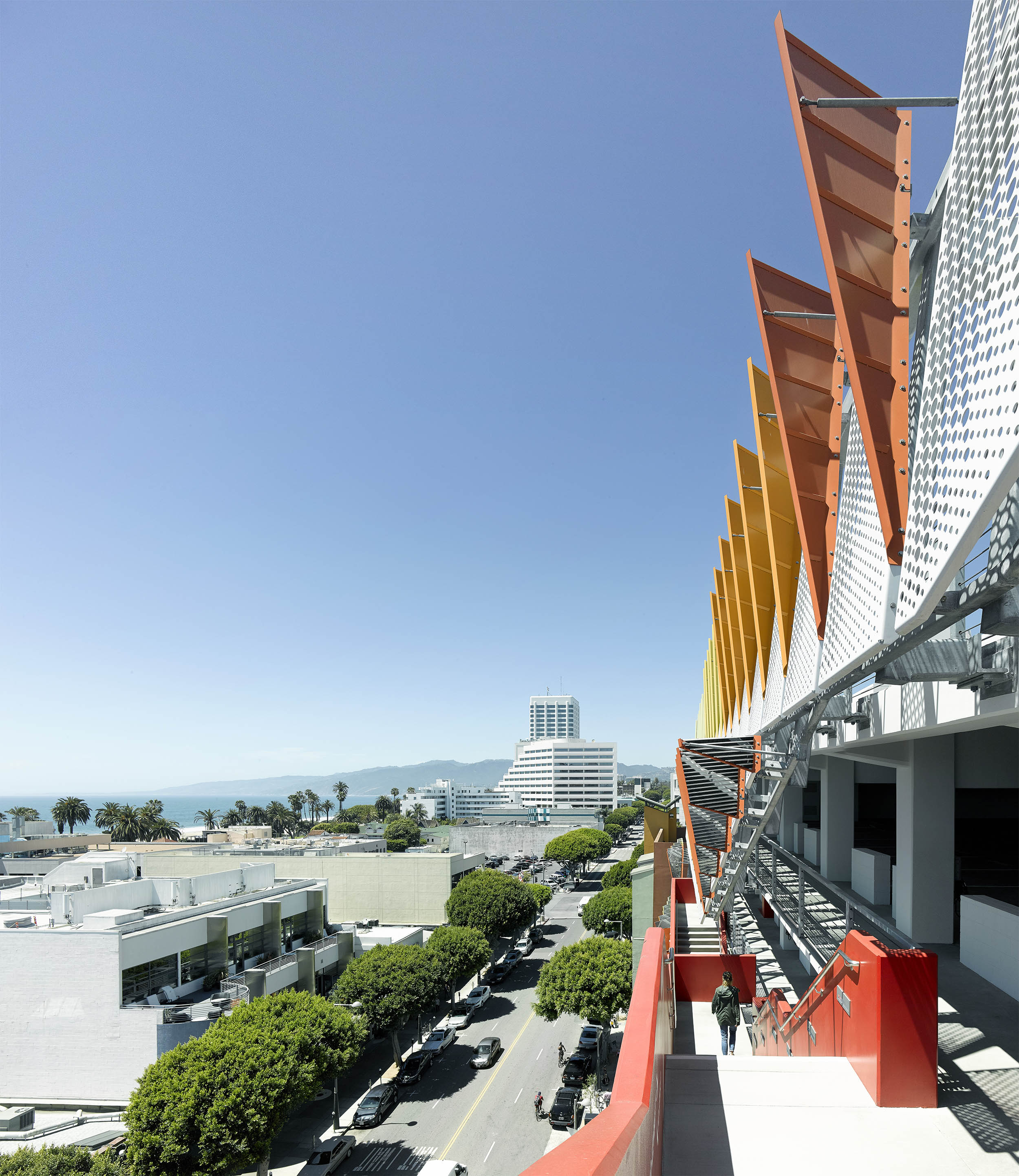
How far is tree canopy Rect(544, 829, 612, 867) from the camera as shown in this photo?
90.9 m

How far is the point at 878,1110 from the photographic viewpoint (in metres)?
6.94

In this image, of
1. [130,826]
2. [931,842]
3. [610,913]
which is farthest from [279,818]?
[931,842]

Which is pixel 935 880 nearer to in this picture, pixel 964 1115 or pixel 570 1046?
pixel 964 1115

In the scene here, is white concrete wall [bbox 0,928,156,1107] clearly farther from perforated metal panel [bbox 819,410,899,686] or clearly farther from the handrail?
perforated metal panel [bbox 819,410,899,686]

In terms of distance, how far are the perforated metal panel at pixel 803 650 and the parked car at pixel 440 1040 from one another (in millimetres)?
36552

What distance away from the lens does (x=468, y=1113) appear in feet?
104

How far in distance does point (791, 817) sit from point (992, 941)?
62.9 feet

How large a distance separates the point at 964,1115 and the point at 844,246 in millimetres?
7770

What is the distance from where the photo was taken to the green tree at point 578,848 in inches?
3578

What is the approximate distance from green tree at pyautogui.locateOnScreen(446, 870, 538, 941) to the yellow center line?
796cm

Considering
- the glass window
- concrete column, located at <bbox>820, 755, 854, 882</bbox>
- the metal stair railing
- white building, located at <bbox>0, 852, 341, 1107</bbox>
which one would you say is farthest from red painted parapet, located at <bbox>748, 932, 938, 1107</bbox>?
the glass window

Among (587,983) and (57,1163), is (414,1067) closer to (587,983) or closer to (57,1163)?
(587,983)

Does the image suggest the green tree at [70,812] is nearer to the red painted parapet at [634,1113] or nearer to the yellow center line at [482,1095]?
the yellow center line at [482,1095]

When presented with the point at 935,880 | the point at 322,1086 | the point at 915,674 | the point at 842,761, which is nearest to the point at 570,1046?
the point at 322,1086
